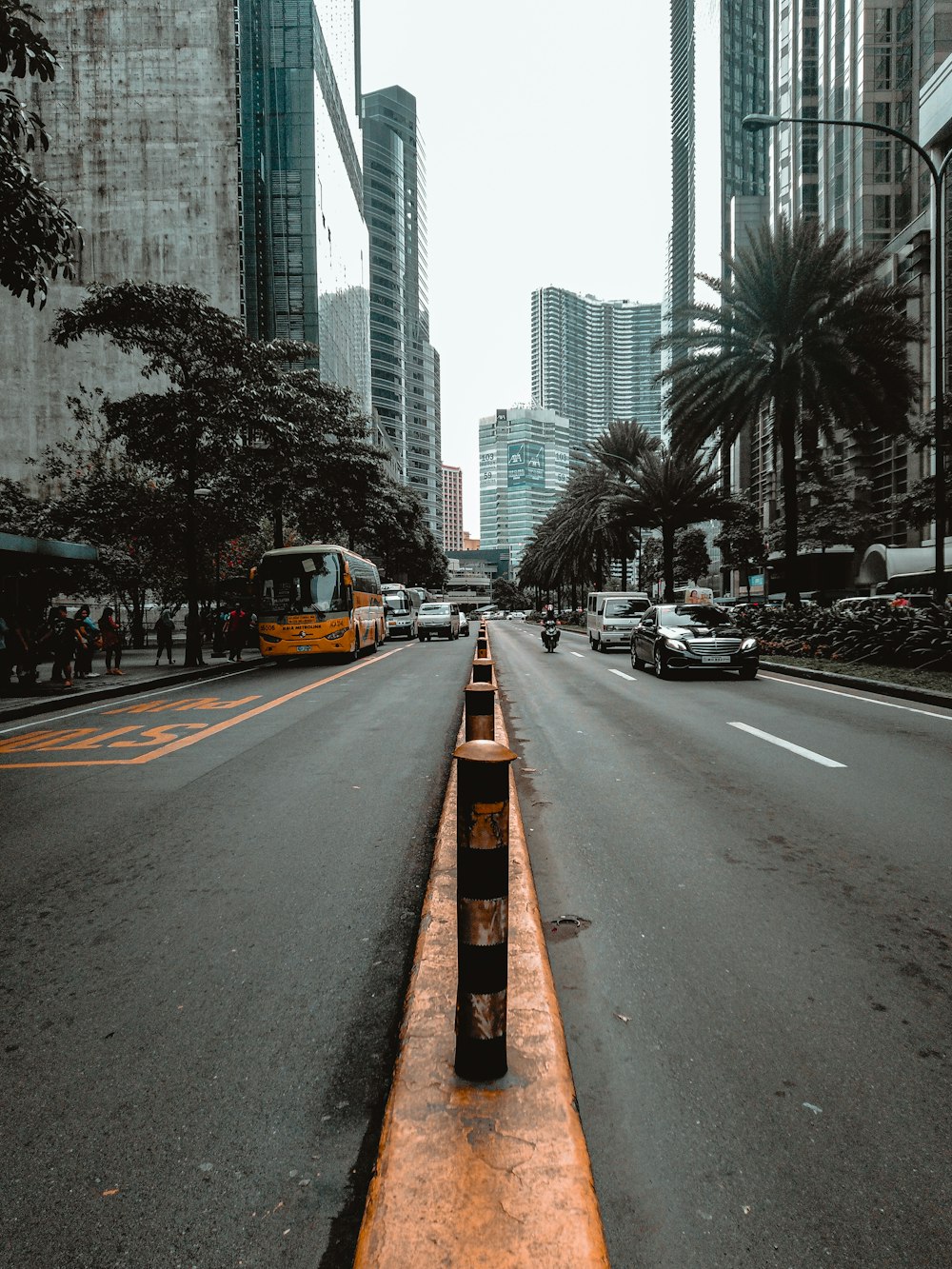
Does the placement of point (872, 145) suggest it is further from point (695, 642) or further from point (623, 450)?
point (695, 642)

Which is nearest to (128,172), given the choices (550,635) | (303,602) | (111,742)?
(303,602)

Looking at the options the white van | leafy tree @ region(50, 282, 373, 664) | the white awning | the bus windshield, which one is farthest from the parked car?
the white awning

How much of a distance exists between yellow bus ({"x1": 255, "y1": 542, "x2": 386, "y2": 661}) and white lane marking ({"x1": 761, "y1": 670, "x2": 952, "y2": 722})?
35.2 feet

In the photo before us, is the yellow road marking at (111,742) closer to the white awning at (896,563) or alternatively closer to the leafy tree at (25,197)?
the leafy tree at (25,197)

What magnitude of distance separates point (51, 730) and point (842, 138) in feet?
223

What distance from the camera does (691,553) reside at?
72.9m

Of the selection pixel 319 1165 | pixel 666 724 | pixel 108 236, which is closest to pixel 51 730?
pixel 666 724

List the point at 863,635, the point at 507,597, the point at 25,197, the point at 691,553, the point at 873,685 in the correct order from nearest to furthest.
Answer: the point at 25,197 < the point at 873,685 < the point at 863,635 < the point at 691,553 < the point at 507,597

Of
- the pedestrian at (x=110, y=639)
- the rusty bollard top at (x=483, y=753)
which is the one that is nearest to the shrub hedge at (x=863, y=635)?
the rusty bollard top at (x=483, y=753)

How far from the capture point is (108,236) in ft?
179

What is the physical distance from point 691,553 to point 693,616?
5860cm

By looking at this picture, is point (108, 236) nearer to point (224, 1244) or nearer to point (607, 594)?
Result: point (607, 594)

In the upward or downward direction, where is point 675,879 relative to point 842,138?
downward

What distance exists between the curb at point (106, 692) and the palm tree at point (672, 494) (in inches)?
813
